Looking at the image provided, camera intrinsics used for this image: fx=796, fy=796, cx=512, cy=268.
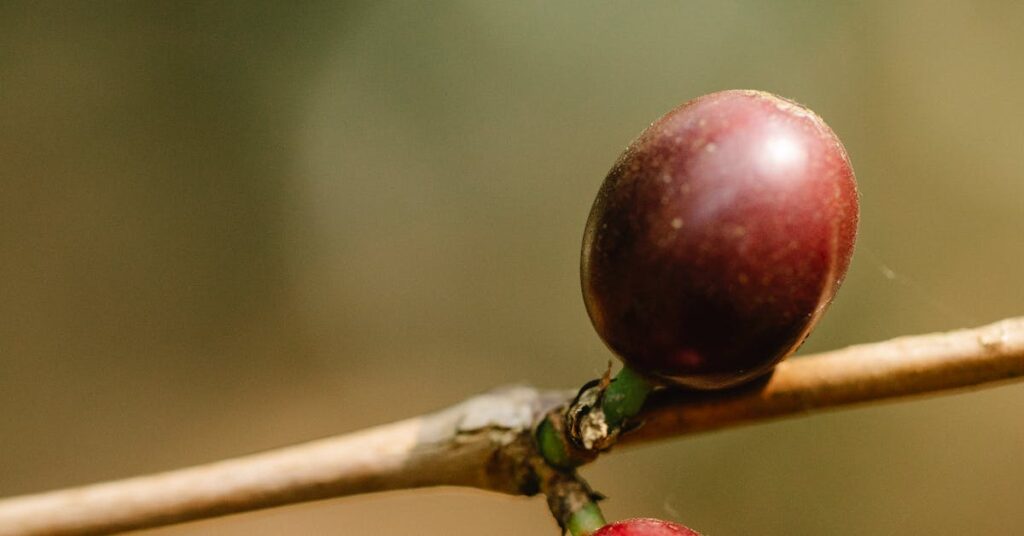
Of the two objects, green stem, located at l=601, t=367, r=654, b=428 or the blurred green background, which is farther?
the blurred green background

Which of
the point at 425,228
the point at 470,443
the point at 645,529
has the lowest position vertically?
the point at 645,529

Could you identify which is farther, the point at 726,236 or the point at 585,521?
the point at 585,521

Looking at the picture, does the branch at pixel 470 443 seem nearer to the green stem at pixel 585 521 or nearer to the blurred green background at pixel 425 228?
the green stem at pixel 585 521

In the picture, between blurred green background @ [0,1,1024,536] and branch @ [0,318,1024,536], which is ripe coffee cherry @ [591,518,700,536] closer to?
branch @ [0,318,1024,536]

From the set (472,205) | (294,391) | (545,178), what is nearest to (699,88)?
(545,178)

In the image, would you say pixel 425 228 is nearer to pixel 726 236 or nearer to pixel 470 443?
pixel 470 443

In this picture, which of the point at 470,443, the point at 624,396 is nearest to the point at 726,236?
the point at 624,396

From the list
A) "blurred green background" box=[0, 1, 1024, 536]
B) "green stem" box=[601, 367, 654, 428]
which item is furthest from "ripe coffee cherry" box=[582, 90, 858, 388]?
"blurred green background" box=[0, 1, 1024, 536]

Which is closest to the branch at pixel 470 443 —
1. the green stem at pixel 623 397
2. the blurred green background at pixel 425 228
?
the green stem at pixel 623 397
